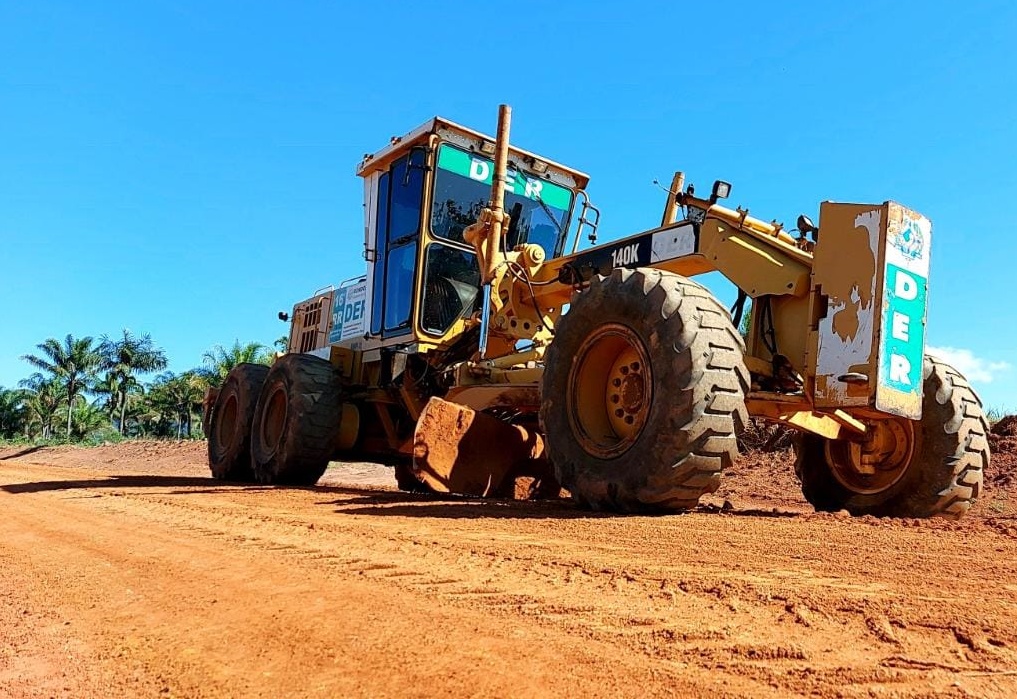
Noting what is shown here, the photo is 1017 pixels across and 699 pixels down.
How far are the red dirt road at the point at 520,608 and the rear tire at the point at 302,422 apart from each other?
12.8 ft

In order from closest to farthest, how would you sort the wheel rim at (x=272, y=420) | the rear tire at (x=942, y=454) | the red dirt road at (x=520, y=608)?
the red dirt road at (x=520, y=608), the rear tire at (x=942, y=454), the wheel rim at (x=272, y=420)

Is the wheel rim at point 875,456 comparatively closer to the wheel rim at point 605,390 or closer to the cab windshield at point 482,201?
the wheel rim at point 605,390

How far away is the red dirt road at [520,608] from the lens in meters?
2.02

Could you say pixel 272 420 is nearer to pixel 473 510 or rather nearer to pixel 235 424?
pixel 235 424

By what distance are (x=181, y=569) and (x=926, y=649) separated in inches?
114

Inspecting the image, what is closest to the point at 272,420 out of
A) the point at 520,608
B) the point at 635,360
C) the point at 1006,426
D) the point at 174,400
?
the point at 635,360

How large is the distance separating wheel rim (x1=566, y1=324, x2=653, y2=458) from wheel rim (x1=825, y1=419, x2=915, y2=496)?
167 cm

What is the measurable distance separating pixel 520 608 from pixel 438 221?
22.0ft

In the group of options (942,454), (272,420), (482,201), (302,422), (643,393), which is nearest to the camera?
(643,393)

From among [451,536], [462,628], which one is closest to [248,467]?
[451,536]

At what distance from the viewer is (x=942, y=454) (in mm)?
5191

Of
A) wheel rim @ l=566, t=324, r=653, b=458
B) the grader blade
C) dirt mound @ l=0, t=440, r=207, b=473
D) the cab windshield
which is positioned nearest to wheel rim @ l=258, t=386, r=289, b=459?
the cab windshield

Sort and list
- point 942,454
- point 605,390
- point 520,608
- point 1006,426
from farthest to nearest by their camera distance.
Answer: point 1006,426 → point 605,390 → point 942,454 → point 520,608

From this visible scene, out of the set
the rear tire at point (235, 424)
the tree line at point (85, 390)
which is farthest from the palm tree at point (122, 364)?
the rear tire at point (235, 424)
